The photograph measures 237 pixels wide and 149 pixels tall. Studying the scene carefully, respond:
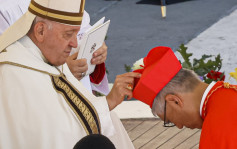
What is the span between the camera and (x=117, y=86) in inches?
114

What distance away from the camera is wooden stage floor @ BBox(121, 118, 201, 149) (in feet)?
14.2

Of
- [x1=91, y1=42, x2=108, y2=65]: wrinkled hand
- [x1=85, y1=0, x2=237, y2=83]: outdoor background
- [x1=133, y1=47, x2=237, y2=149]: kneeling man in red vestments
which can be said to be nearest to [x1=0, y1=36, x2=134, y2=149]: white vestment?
[x1=133, y1=47, x2=237, y2=149]: kneeling man in red vestments

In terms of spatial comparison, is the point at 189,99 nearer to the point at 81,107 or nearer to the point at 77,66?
the point at 81,107

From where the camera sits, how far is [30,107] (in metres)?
2.55

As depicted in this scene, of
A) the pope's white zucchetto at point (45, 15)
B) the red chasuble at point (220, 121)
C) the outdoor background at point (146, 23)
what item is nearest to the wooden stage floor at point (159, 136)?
the red chasuble at point (220, 121)

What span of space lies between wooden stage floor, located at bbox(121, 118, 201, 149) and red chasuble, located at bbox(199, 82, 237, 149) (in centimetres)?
173

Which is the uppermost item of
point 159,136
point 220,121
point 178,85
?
point 178,85

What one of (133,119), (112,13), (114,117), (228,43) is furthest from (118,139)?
(112,13)

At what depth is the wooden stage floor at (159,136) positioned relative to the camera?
4.33m

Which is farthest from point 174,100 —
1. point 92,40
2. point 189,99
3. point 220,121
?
point 92,40

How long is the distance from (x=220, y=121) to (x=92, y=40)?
1193 millimetres

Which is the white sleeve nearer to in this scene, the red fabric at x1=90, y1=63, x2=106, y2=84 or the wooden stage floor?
the red fabric at x1=90, y1=63, x2=106, y2=84

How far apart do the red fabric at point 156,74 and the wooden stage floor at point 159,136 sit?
5.26 feet

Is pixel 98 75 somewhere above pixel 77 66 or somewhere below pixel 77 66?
below
